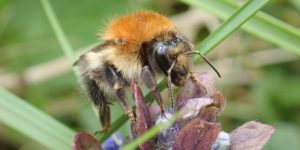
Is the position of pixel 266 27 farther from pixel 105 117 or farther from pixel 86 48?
pixel 86 48

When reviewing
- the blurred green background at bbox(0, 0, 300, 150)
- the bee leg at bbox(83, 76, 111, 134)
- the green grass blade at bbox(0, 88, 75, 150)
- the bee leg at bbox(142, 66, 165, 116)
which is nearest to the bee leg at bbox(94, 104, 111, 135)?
the bee leg at bbox(83, 76, 111, 134)

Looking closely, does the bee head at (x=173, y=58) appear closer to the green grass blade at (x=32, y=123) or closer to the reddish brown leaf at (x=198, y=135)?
the reddish brown leaf at (x=198, y=135)

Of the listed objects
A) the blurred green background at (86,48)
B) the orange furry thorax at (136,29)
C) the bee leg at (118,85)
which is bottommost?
the blurred green background at (86,48)

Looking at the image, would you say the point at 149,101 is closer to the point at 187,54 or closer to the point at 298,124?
the point at 187,54

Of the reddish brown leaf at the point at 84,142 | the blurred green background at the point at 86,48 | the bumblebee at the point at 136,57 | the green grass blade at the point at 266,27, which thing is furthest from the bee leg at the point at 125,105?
the blurred green background at the point at 86,48

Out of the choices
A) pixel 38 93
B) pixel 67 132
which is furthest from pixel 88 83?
pixel 38 93

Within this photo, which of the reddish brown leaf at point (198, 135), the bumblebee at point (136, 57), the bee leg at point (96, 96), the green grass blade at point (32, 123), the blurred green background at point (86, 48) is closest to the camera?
the reddish brown leaf at point (198, 135)

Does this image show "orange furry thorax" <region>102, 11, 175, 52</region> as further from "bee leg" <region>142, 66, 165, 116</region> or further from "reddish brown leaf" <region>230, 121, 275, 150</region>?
"reddish brown leaf" <region>230, 121, 275, 150</region>
